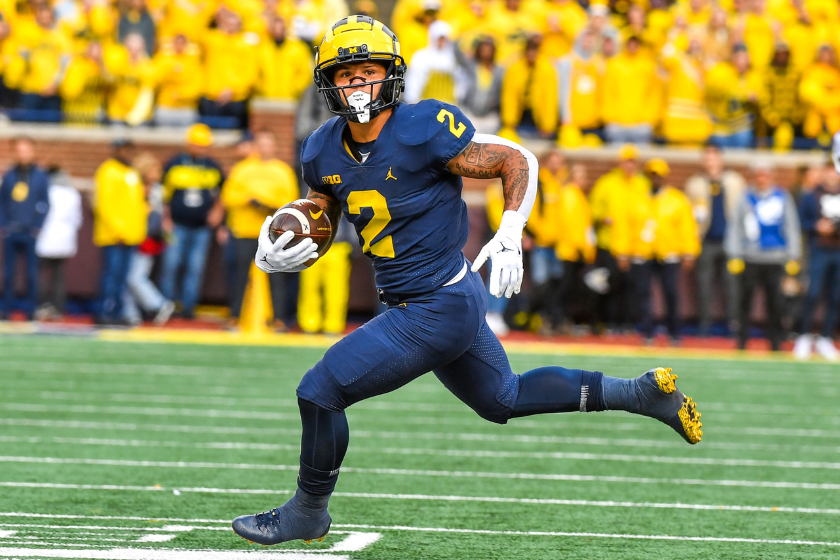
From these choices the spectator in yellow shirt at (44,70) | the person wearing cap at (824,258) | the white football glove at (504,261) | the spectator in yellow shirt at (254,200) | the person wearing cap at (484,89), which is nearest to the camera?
the white football glove at (504,261)

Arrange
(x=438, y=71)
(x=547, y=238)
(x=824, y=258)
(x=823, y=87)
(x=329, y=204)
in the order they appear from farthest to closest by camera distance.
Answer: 1. (x=823, y=87)
2. (x=438, y=71)
3. (x=547, y=238)
4. (x=824, y=258)
5. (x=329, y=204)

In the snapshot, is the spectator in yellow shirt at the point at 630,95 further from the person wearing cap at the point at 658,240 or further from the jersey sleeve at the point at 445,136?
the jersey sleeve at the point at 445,136

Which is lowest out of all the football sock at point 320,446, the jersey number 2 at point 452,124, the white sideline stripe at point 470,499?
the white sideline stripe at point 470,499

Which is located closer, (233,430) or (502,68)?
(233,430)

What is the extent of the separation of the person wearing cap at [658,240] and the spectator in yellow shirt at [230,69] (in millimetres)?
4444

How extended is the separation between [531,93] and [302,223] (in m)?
9.45

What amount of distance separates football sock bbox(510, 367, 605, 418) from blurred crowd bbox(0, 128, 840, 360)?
7.85 metres

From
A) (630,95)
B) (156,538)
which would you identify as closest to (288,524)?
(156,538)

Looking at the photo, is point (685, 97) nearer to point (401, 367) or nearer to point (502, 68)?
point (502, 68)

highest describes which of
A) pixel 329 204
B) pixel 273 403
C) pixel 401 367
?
pixel 329 204

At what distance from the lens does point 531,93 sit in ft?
43.1

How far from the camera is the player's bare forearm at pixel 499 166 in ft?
12.6

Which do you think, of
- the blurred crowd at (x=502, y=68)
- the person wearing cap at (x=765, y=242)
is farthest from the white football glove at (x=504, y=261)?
the blurred crowd at (x=502, y=68)

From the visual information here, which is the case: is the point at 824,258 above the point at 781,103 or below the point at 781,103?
below
